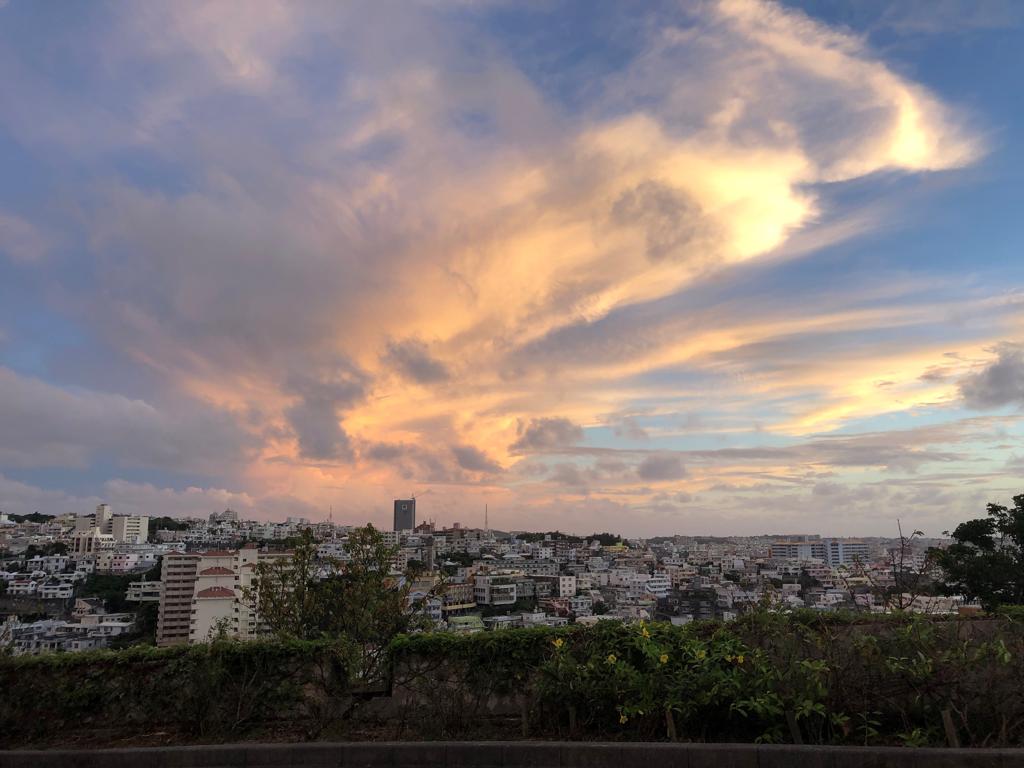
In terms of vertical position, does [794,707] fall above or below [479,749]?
above

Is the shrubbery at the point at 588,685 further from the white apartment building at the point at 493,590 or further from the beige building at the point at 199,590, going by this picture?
the white apartment building at the point at 493,590

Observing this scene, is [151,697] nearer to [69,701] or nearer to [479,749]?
[69,701]

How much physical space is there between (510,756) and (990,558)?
24928 mm

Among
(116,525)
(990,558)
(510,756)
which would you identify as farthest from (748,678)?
(116,525)

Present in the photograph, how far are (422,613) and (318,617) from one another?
1463 millimetres

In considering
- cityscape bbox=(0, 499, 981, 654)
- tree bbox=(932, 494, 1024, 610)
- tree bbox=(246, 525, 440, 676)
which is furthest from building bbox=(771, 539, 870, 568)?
tree bbox=(246, 525, 440, 676)

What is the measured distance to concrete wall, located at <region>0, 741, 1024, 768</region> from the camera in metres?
3.98

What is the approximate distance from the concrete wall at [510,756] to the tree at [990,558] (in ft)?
69.4

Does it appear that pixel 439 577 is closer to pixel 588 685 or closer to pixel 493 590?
pixel 588 685

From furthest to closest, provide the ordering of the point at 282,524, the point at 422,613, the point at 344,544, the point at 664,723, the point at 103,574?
the point at 282,524, the point at 103,574, the point at 344,544, the point at 422,613, the point at 664,723

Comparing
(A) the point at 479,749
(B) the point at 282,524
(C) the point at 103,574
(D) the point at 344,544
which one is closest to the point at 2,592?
(C) the point at 103,574

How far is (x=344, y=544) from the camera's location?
31.7ft

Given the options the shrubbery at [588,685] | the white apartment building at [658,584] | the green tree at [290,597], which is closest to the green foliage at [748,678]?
the shrubbery at [588,685]

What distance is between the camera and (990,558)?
22.6 m
